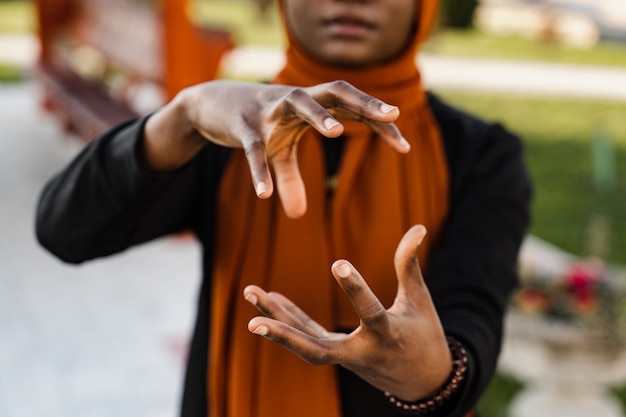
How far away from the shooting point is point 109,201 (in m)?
1.42

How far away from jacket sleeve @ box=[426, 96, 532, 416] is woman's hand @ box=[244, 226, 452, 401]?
5.7 inches

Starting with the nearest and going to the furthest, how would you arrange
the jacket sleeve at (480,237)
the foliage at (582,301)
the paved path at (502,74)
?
the jacket sleeve at (480,237), the foliage at (582,301), the paved path at (502,74)

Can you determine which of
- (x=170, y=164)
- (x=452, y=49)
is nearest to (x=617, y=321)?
(x=170, y=164)

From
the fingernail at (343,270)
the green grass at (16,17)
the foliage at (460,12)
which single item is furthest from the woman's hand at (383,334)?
the foliage at (460,12)

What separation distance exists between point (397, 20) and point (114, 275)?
3.83 metres

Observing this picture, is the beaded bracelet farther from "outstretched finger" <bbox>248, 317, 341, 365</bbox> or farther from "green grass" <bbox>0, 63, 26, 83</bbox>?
"green grass" <bbox>0, 63, 26, 83</bbox>

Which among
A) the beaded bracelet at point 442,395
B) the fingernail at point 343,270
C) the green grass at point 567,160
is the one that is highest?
the fingernail at point 343,270

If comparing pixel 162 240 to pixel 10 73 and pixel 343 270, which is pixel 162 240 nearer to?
pixel 343 270

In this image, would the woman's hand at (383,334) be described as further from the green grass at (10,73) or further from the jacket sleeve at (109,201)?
the green grass at (10,73)

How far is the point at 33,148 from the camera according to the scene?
7504 mm

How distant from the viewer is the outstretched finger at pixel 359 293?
1.03 metres

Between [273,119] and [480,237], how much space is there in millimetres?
466

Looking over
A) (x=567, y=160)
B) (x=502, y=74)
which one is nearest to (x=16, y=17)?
(x=502, y=74)

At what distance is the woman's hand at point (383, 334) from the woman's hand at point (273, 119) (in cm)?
13
